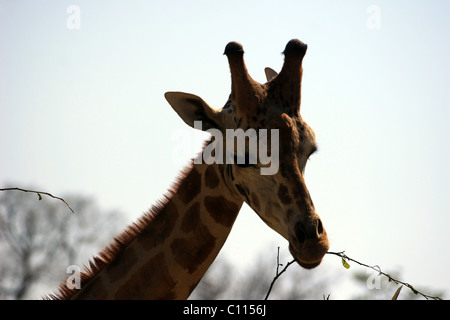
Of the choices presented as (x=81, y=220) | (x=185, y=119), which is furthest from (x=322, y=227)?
(x=81, y=220)

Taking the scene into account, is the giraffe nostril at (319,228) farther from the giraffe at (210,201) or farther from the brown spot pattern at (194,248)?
the brown spot pattern at (194,248)

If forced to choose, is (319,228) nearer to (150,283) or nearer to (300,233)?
(300,233)

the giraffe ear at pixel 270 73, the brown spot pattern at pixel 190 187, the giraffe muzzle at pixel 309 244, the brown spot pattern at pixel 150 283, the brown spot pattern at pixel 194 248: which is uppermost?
the giraffe ear at pixel 270 73

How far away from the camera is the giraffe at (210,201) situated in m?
5.68

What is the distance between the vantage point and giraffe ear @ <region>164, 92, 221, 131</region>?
20.1ft

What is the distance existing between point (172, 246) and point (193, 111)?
1.27 m

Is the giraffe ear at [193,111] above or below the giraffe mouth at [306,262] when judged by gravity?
above

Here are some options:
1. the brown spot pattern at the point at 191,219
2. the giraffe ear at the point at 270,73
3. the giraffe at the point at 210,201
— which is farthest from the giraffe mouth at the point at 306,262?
the giraffe ear at the point at 270,73

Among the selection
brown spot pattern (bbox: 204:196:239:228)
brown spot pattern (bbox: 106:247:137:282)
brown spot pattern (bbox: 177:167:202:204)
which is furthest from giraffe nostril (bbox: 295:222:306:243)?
brown spot pattern (bbox: 106:247:137:282)

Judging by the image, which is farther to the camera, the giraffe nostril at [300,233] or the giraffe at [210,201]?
the giraffe at [210,201]

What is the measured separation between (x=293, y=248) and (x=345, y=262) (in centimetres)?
139

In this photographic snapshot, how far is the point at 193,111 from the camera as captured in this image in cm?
617
